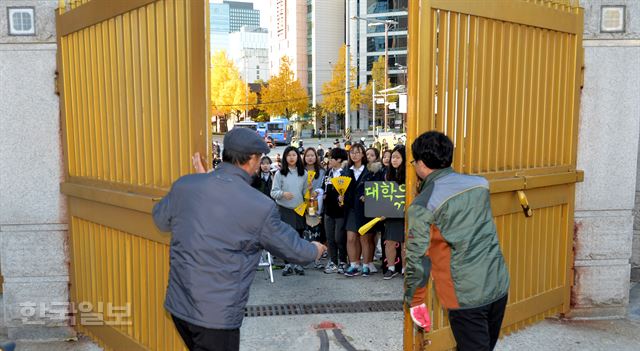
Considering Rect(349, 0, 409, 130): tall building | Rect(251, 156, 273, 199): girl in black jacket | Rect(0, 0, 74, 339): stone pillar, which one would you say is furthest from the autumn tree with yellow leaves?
Rect(0, 0, 74, 339): stone pillar

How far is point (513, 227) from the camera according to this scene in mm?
4762

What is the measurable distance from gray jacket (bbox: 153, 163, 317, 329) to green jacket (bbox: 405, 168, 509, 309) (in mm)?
744

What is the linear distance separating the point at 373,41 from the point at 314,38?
8.35 m

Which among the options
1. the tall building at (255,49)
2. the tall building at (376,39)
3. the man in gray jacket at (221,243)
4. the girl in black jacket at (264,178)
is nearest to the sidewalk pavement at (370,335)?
the man in gray jacket at (221,243)

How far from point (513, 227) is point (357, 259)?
320cm

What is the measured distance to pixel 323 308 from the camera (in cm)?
596

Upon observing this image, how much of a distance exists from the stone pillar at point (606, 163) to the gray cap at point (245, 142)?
3663 mm

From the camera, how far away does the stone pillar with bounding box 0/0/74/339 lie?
473cm

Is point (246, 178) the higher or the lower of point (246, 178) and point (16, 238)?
the higher

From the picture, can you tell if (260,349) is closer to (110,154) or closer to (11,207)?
(110,154)

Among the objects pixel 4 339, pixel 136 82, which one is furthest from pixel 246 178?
pixel 4 339

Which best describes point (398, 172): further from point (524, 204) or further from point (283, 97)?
point (283, 97)

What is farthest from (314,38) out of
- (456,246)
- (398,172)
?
(456,246)

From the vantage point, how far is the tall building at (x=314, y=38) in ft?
244
